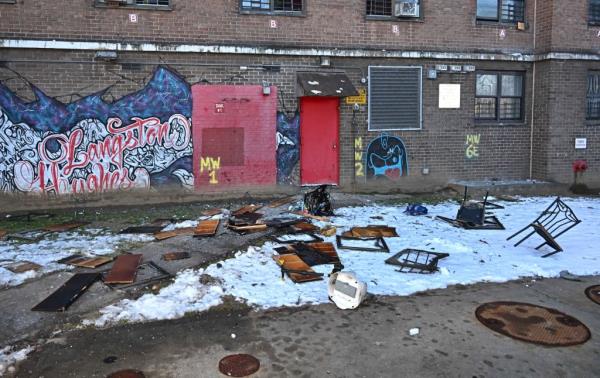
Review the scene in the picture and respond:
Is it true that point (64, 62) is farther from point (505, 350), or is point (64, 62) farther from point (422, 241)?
point (505, 350)

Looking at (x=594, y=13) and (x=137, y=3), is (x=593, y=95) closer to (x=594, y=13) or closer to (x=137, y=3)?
(x=594, y=13)

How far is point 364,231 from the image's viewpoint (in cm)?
838

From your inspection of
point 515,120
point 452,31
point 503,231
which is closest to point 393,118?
point 452,31

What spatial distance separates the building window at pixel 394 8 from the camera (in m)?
12.5

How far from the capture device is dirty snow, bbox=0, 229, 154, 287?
20.9 feet

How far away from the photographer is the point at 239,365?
13.5ft

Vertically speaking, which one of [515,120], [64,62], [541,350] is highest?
[64,62]

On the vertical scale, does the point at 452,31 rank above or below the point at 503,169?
above

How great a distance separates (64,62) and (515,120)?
1173 centimetres

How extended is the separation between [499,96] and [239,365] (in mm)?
12062

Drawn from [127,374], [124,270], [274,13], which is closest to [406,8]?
[274,13]

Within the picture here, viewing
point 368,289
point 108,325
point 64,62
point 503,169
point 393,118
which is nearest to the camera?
point 108,325

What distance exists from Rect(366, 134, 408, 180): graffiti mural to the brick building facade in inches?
1.1

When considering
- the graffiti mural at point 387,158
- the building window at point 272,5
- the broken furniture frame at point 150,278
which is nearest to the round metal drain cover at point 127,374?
the broken furniture frame at point 150,278
